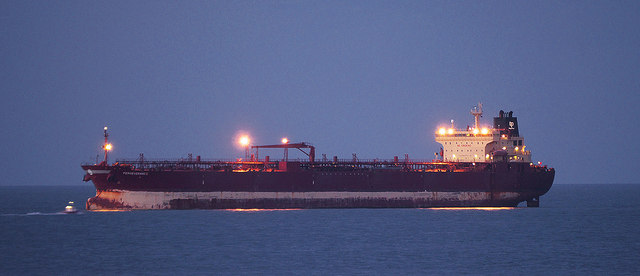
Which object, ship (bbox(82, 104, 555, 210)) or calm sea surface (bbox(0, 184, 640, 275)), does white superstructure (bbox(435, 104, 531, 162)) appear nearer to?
ship (bbox(82, 104, 555, 210))

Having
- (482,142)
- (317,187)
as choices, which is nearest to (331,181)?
(317,187)

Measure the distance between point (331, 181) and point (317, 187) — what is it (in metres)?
1.31

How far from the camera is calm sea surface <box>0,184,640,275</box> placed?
122ft

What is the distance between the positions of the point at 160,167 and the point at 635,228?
124 feet

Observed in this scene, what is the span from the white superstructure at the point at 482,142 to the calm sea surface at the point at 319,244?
6.76m

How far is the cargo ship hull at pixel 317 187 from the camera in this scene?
61.3 m

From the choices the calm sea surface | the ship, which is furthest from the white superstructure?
the calm sea surface

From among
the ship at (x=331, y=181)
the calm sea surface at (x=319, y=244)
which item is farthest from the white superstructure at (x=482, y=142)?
the calm sea surface at (x=319, y=244)

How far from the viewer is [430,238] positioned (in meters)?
47.7

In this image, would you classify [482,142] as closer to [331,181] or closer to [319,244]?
[331,181]

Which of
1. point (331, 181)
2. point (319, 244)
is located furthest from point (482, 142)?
point (319, 244)

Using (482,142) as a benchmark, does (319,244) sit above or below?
below

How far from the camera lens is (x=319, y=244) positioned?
44844 mm

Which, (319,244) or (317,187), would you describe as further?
(317,187)
